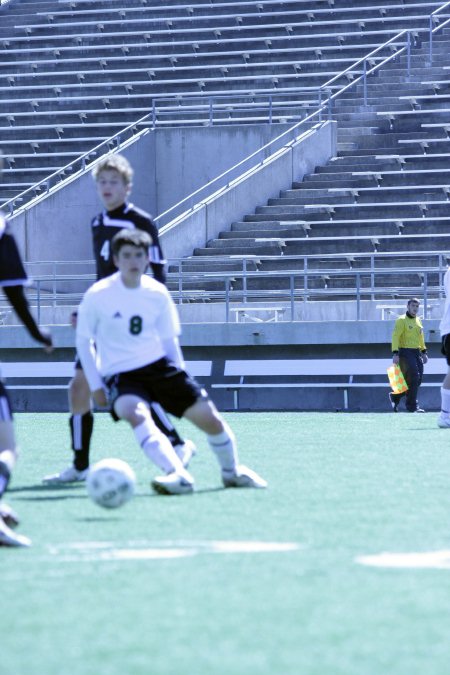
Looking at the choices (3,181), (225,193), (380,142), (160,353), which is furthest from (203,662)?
(3,181)

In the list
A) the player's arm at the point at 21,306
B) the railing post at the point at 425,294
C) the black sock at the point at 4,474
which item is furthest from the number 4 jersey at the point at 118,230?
the railing post at the point at 425,294

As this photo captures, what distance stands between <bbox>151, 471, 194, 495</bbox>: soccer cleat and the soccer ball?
2.60 ft

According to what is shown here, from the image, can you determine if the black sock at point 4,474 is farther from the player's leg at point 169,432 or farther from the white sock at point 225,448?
the player's leg at point 169,432

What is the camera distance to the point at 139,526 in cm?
709

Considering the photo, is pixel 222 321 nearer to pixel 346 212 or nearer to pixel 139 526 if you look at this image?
pixel 346 212

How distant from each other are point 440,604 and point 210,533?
1.96 m

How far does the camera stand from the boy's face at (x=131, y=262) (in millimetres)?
8383

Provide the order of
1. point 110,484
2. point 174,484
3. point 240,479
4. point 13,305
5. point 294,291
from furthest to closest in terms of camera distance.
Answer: point 294,291 → point 240,479 → point 174,484 → point 110,484 → point 13,305

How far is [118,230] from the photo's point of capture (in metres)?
9.38

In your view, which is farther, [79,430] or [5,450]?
[79,430]

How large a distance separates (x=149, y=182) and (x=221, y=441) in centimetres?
2275

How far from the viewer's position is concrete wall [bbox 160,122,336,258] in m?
26.7

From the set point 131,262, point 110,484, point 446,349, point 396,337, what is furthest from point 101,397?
point 396,337

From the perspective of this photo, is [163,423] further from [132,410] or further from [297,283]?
[297,283]
